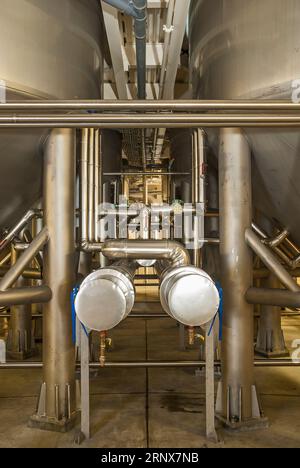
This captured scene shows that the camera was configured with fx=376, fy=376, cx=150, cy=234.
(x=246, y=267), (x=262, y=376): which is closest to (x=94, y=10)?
(x=246, y=267)

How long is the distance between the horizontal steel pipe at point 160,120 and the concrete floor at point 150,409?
2.03 m

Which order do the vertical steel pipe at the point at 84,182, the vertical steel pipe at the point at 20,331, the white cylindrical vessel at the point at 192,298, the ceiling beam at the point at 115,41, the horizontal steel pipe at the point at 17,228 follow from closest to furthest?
the white cylindrical vessel at the point at 192,298
the horizontal steel pipe at the point at 17,228
the ceiling beam at the point at 115,41
the vertical steel pipe at the point at 84,182
the vertical steel pipe at the point at 20,331

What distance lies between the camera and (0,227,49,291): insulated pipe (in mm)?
2441

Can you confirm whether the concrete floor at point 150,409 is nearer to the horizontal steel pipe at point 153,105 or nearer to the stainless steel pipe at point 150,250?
the stainless steel pipe at point 150,250

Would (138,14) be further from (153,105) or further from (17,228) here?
(17,228)

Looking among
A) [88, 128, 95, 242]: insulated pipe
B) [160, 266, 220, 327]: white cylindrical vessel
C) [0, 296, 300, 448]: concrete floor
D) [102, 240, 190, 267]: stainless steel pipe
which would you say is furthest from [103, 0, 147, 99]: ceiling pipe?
[0, 296, 300, 448]: concrete floor

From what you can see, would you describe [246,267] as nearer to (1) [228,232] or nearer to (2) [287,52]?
(1) [228,232]

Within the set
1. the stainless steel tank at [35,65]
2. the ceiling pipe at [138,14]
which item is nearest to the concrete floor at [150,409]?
the stainless steel tank at [35,65]

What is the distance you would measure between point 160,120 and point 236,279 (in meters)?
1.25

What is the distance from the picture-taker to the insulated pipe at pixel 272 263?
7.86 feet

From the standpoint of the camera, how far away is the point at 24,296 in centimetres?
246

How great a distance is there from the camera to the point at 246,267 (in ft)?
8.80

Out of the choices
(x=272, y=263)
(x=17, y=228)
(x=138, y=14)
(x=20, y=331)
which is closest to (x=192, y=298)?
(x=272, y=263)
